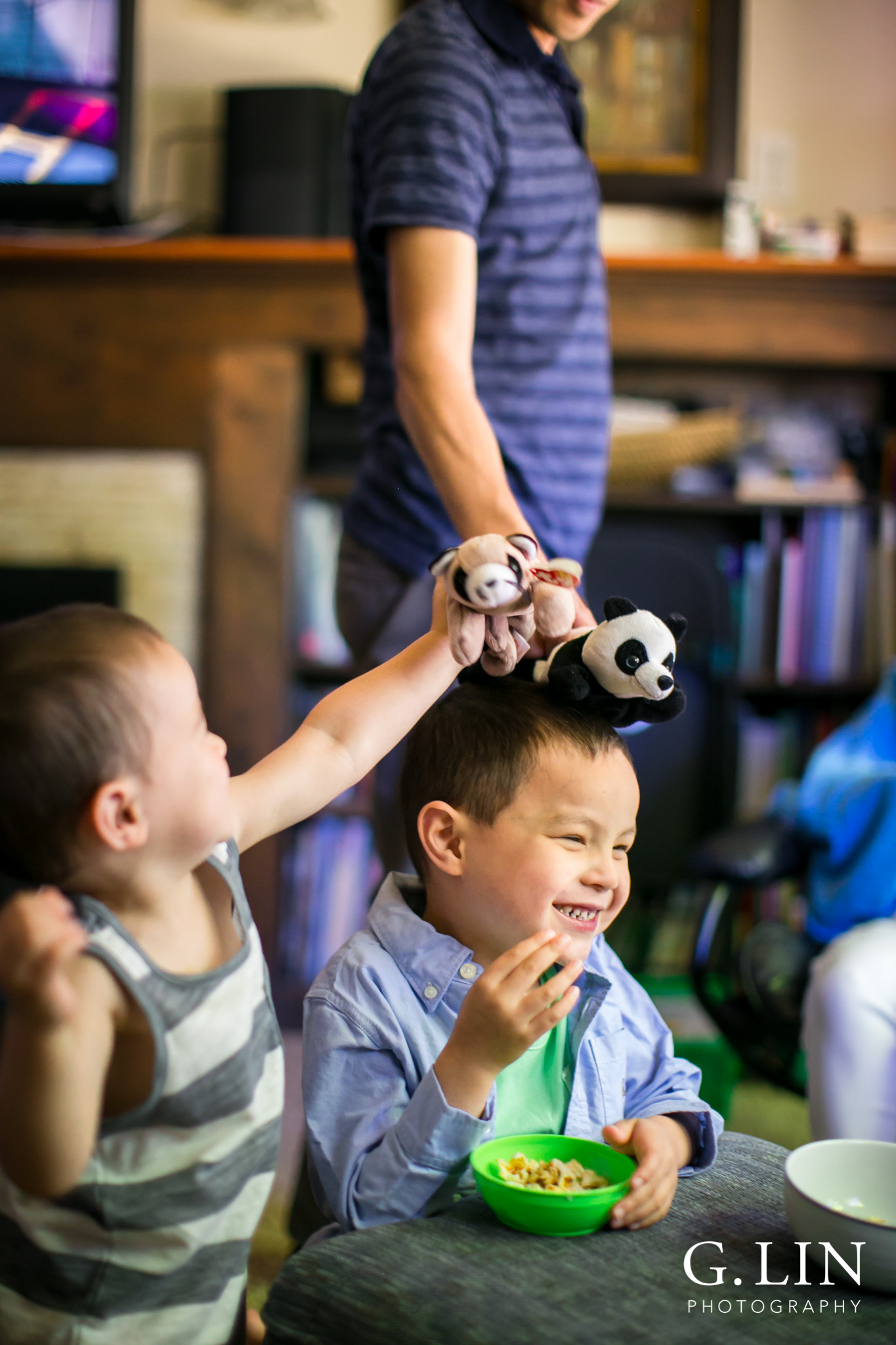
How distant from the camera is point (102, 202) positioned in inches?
94.7

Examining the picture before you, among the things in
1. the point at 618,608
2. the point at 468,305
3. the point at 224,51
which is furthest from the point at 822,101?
the point at 618,608

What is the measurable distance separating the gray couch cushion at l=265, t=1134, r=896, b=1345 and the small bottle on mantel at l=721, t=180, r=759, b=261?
2096 mm

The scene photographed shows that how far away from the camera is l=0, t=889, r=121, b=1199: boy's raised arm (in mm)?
518

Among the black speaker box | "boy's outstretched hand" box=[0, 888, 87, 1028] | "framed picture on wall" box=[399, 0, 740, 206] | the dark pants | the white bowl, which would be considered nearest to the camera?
"boy's outstretched hand" box=[0, 888, 87, 1028]

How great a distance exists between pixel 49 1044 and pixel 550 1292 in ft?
0.95

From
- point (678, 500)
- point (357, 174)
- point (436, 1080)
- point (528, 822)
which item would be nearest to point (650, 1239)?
point (436, 1080)

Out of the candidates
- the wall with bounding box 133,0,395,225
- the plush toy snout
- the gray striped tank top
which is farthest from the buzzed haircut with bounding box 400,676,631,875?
the wall with bounding box 133,0,395,225

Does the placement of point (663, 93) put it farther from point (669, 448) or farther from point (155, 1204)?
point (155, 1204)

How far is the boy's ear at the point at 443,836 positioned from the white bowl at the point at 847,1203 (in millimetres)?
273

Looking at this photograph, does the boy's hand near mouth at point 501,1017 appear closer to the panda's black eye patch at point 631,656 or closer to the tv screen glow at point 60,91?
the panda's black eye patch at point 631,656

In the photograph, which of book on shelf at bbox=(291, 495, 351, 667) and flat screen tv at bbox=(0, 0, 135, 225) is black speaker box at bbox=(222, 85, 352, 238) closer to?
flat screen tv at bbox=(0, 0, 135, 225)

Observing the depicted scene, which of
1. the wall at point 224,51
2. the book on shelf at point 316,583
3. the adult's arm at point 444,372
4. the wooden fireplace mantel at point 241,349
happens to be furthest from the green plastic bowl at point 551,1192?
the wall at point 224,51

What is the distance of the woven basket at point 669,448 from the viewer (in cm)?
238

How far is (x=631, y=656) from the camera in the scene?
722mm
